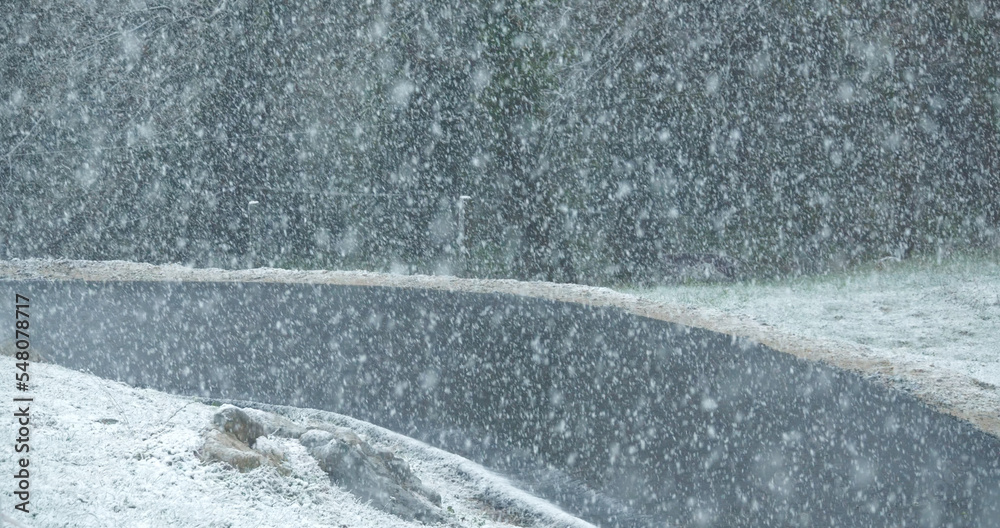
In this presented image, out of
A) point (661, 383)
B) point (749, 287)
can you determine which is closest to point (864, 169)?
point (749, 287)

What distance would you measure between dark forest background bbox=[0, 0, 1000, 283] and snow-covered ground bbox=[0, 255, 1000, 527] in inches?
53.4

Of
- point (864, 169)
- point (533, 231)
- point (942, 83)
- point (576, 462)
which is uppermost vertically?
point (942, 83)

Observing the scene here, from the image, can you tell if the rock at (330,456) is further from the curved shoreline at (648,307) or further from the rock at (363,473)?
the curved shoreline at (648,307)

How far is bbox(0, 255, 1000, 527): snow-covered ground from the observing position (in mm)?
2936

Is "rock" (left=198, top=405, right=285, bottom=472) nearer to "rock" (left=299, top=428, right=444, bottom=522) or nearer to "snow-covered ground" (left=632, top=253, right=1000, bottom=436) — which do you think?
"rock" (left=299, top=428, right=444, bottom=522)

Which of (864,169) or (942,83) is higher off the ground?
(942,83)

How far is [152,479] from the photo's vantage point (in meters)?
3.05

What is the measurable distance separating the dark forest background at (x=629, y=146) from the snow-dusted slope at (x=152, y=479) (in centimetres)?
974

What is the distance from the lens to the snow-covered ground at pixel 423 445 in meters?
2.94

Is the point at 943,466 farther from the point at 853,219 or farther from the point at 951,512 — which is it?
the point at 853,219

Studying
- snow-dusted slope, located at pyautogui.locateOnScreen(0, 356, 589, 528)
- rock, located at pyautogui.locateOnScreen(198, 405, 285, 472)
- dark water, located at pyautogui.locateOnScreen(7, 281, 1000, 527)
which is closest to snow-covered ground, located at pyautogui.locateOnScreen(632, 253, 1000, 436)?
dark water, located at pyautogui.locateOnScreen(7, 281, 1000, 527)

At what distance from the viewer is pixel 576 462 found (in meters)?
5.14

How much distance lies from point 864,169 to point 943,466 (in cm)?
1068

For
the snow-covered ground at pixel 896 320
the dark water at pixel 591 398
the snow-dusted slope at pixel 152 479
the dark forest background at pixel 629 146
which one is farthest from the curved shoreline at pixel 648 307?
the snow-dusted slope at pixel 152 479
